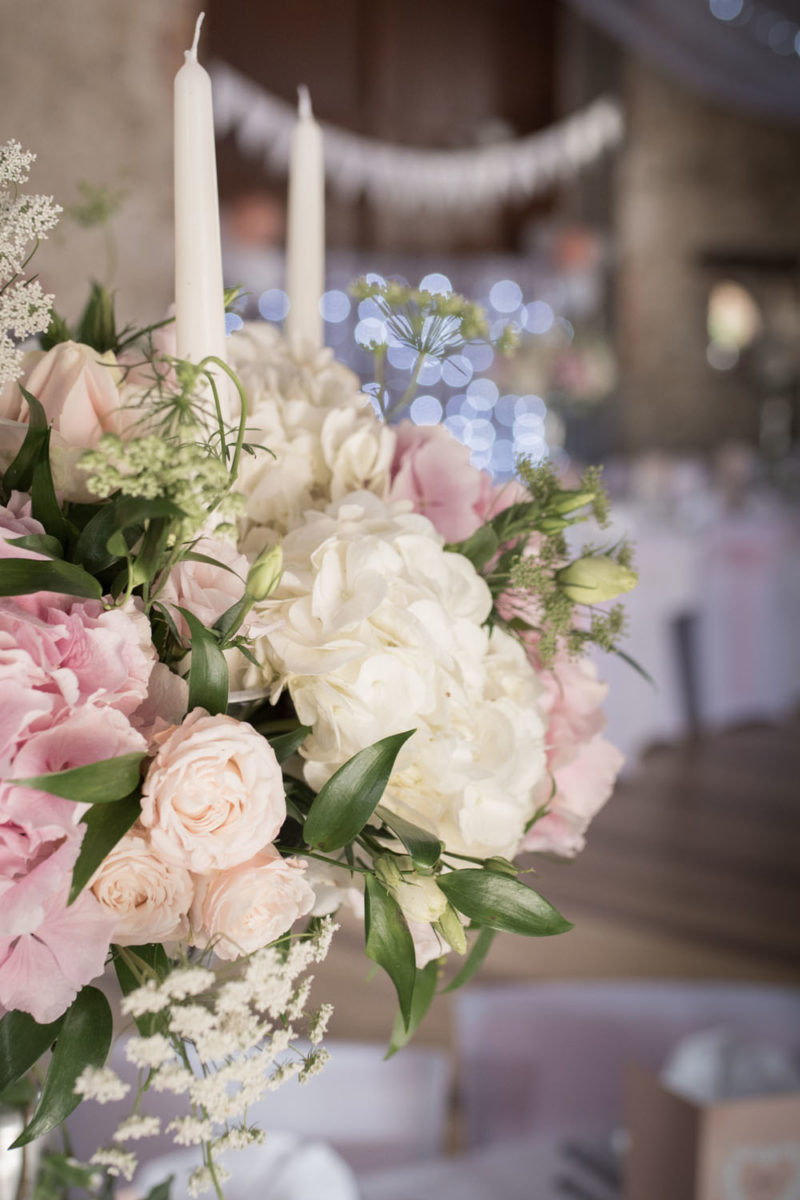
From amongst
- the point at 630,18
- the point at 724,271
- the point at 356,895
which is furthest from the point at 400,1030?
the point at 724,271

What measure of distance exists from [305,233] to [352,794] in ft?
1.26

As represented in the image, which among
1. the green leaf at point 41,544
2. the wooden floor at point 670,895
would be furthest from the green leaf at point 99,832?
the wooden floor at point 670,895

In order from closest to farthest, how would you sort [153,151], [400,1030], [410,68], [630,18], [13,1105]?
[400,1030], [13,1105], [153,151], [630,18], [410,68]

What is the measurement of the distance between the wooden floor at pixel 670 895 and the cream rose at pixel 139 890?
1.98m

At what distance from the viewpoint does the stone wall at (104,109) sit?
4449mm

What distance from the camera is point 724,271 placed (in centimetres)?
954

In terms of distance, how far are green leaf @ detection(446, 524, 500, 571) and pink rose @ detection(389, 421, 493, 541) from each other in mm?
16

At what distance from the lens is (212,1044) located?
0.39 meters

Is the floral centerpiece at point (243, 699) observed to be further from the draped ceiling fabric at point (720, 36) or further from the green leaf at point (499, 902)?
the draped ceiling fabric at point (720, 36)

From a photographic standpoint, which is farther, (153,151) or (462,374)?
(153,151)

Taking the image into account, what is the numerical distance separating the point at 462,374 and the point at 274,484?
→ 0.56 ft

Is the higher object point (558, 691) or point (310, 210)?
point (310, 210)

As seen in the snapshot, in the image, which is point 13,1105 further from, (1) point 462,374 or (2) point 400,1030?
(1) point 462,374

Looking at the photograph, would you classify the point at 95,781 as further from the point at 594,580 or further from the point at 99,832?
the point at 594,580
